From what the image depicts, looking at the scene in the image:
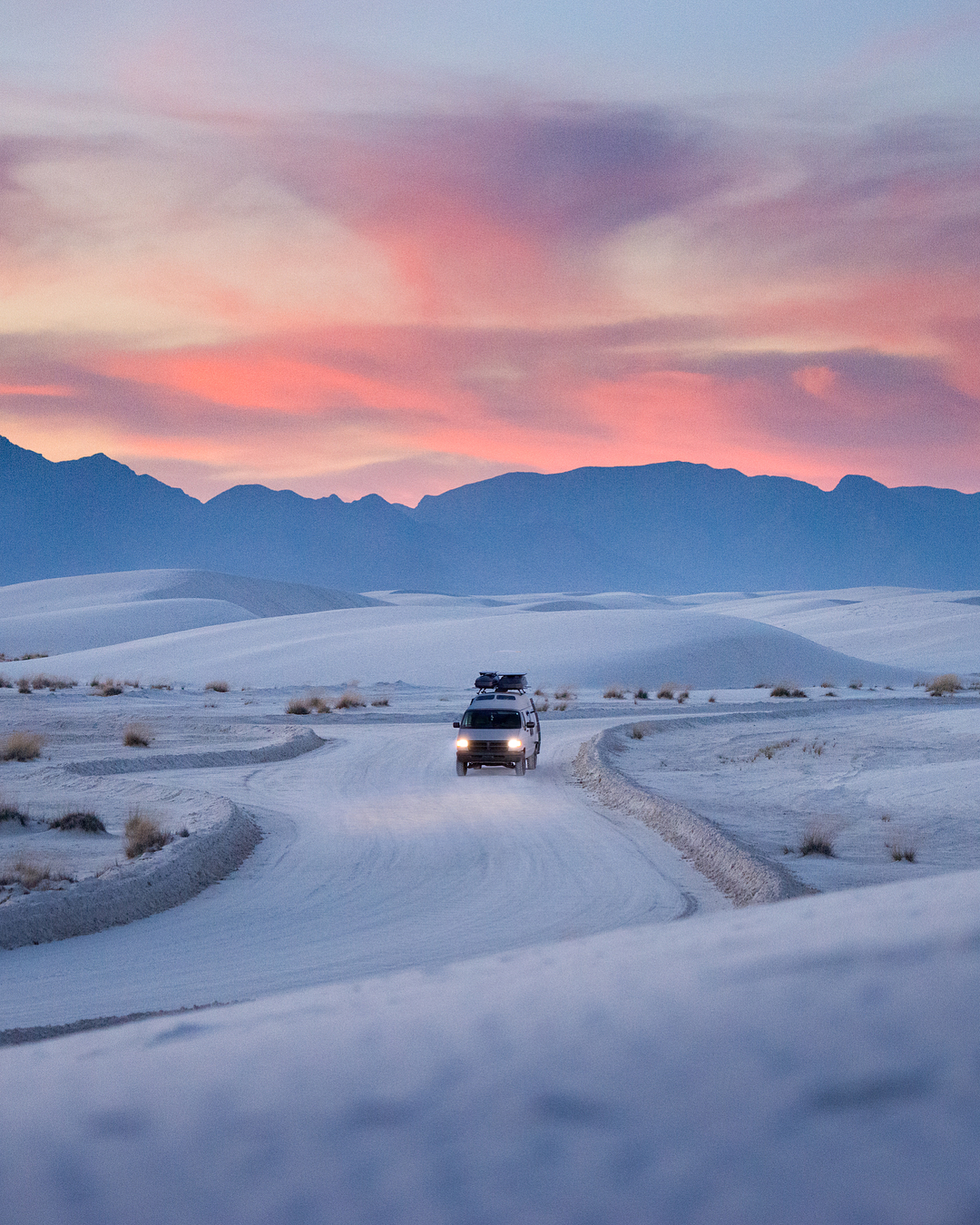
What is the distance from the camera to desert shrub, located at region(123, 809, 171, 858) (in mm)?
12750

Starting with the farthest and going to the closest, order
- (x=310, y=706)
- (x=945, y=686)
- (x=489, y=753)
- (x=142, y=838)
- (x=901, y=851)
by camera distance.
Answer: (x=945, y=686) → (x=310, y=706) → (x=489, y=753) → (x=142, y=838) → (x=901, y=851)

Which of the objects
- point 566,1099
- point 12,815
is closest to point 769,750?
point 12,815

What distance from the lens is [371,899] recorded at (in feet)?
36.5

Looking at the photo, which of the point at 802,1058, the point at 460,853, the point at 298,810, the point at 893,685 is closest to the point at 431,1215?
the point at 802,1058

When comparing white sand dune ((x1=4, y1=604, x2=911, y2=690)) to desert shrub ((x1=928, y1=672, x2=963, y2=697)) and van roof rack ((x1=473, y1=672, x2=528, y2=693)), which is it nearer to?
desert shrub ((x1=928, y1=672, x2=963, y2=697))

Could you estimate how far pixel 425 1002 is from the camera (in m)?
1.25

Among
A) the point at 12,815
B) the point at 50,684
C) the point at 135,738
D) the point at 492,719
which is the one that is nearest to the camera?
the point at 12,815

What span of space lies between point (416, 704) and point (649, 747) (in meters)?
16.5

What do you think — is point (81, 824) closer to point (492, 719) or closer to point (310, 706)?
point (492, 719)

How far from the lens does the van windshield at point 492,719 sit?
68.6 feet

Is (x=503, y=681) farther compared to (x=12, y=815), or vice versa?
(x=503, y=681)

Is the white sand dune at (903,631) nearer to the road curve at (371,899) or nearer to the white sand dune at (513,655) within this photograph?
the white sand dune at (513,655)

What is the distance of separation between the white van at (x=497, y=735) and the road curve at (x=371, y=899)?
4.12 ft

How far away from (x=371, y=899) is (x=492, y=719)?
10014mm
